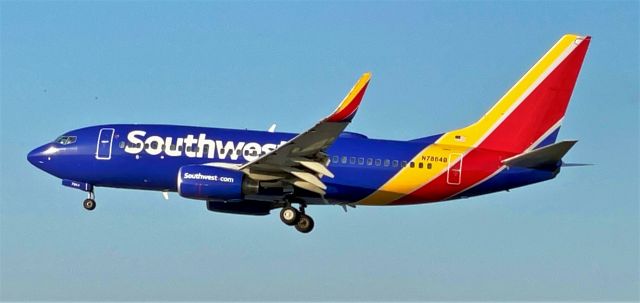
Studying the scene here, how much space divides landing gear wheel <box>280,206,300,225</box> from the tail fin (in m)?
7.14

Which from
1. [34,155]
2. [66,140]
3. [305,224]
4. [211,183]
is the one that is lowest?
[305,224]

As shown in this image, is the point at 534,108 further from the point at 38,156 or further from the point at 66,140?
the point at 38,156

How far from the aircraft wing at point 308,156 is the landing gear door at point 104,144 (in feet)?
21.9

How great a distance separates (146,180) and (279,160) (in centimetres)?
645

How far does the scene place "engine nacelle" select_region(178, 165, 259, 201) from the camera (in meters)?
50.1

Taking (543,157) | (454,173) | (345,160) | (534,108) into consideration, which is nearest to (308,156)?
(345,160)

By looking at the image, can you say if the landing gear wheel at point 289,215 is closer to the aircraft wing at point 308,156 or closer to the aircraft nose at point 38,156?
the aircraft wing at point 308,156

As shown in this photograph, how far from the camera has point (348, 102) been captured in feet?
148

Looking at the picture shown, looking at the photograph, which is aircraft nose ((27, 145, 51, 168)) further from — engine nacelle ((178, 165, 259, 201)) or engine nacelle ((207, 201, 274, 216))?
engine nacelle ((178, 165, 259, 201))

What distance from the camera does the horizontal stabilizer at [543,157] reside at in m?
48.9

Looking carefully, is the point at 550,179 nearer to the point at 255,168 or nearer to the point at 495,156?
the point at 495,156

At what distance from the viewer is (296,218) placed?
52.6 m

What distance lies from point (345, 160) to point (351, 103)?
7.45 metres

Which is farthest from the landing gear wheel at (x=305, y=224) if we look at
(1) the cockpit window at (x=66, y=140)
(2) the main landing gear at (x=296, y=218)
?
(1) the cockpit window at (x=66, y=140)
